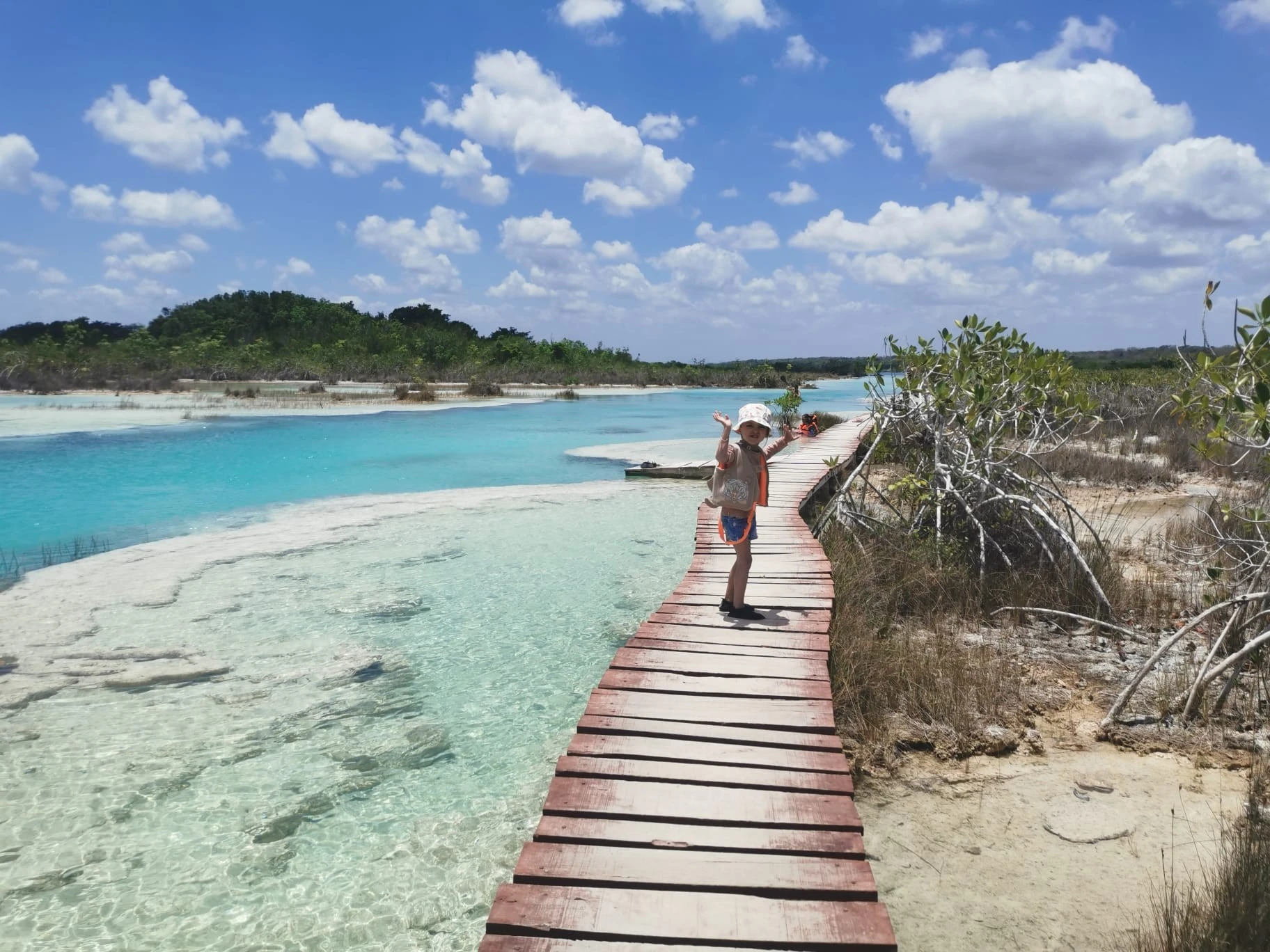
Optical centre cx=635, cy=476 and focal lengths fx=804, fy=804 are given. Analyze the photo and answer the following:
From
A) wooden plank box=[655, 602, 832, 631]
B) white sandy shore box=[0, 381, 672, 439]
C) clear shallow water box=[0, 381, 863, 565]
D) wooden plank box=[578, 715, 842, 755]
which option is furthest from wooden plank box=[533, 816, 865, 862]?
white sandy shore box=[0, 381, 672, 439]

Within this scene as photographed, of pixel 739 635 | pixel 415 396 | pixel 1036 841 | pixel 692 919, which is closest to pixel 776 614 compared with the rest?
pixel 739 635

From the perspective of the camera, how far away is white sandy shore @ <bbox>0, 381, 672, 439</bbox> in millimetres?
24875

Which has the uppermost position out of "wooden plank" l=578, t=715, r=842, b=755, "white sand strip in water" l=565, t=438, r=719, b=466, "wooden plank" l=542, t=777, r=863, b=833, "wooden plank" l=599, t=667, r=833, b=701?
"white sand strip in water" l=565, t=438, r=719, b=466

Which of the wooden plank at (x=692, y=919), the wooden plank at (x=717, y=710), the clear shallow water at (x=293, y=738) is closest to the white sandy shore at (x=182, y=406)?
the clear shallow water at (x=293, y=738)

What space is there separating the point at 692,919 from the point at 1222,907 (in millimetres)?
1963

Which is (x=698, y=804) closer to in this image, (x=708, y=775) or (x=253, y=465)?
(x=708, y=775)

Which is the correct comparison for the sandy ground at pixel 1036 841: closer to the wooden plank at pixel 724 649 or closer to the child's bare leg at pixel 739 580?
the wooden plank at pixel 724 649

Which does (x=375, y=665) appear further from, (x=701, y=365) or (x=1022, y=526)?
(x=701, y=365)

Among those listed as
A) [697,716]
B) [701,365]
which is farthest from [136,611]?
[701,365]

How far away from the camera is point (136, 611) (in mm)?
7223

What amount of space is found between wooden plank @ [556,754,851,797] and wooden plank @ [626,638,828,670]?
1.27 meters

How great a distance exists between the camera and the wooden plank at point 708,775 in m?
3.16

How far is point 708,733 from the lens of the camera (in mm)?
3596

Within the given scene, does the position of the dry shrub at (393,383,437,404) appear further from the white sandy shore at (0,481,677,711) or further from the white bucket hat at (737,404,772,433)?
the white bucket hat at (737,404,772,433)
